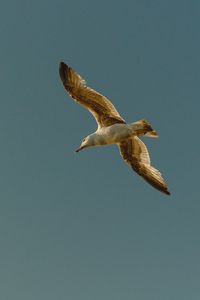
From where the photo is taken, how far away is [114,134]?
25.6m

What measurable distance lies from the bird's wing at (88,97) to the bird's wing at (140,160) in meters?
1.74

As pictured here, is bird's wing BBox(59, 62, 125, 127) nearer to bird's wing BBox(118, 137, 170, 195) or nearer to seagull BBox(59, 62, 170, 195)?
seagull BBox(59, 62, 170, 195)

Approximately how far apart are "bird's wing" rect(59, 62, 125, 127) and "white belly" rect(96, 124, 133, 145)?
0.58 metres

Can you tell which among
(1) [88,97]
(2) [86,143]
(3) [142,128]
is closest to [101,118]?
(1) [88,97]

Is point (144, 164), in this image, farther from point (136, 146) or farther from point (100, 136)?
point (100, 136)

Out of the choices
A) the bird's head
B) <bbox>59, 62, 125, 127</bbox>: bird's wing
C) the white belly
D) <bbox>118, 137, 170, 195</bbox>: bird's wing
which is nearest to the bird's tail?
the white belly

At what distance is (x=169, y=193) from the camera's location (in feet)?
88.7

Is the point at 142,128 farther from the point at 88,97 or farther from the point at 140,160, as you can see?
the point at 140,160

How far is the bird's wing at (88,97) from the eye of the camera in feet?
84.8

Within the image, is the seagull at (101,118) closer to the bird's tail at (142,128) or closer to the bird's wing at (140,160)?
the bird's tail at (142,128)

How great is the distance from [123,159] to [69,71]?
448 centimetres

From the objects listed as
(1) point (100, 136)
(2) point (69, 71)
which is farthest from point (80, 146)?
(2) point (69, 71)

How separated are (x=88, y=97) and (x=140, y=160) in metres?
3.83

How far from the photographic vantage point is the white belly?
83.7ft
